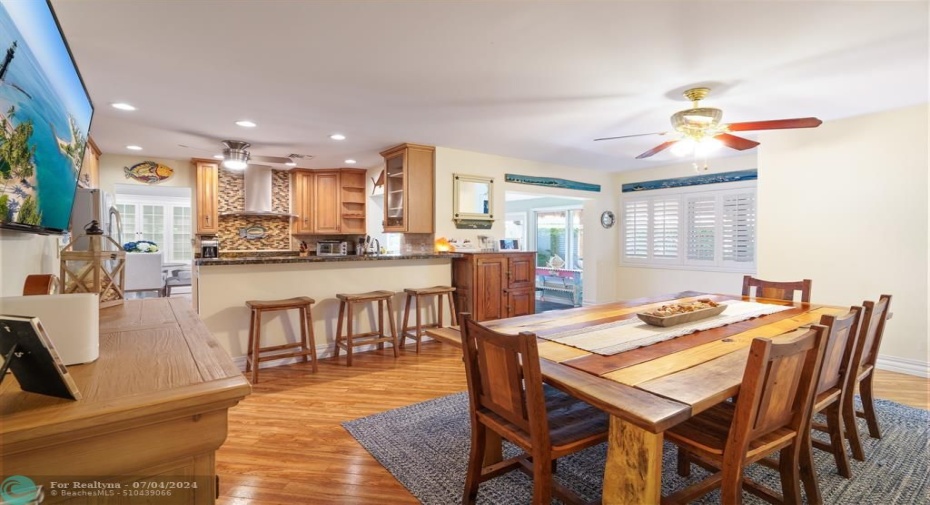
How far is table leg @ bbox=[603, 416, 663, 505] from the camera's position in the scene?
1261mm

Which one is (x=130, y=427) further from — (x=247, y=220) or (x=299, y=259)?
(x=247, y=220)

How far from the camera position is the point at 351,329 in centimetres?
372

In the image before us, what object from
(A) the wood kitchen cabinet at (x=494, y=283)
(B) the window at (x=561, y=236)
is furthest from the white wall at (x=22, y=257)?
(B) the window at (x=561, y=236)

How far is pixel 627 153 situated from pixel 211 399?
519cm

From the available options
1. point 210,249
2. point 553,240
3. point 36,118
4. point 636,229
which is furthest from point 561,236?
point 36,118

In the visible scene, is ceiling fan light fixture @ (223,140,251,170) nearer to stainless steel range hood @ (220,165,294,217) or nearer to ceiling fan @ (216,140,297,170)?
ceiling fan @ (216,140,297,170)

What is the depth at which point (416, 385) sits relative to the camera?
3258mm

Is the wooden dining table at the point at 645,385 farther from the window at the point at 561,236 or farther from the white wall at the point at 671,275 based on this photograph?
the window at the point at 561,236

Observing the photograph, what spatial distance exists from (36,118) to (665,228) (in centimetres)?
630

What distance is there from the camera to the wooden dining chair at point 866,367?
6.34 feet

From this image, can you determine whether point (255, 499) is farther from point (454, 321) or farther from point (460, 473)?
point (454, 321)

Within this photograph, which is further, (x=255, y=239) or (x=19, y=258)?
(x=255, y=239)

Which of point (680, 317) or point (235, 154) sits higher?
point (235, 154)

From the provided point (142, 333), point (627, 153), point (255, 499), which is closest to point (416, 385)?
point (255, 499)
